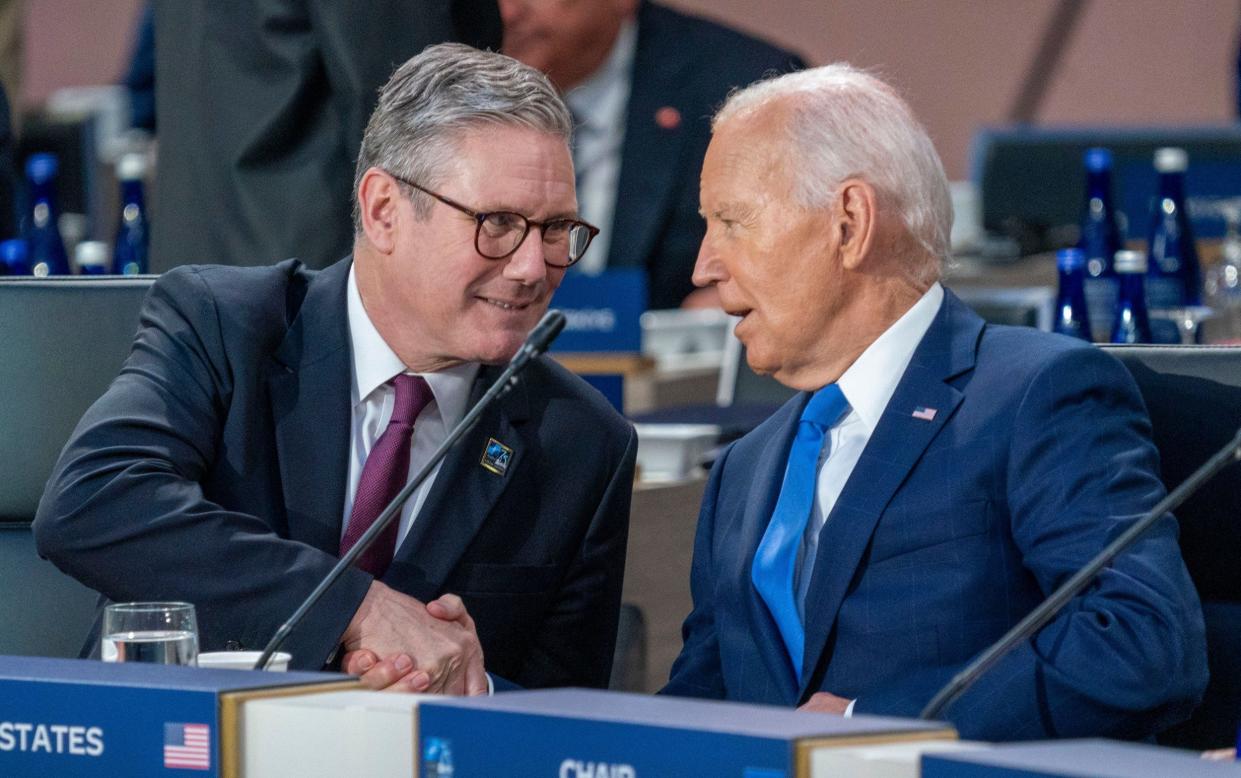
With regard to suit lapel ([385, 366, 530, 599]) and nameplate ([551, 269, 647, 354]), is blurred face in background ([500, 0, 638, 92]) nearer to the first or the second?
nameplate ([551, 269, 647, 354])

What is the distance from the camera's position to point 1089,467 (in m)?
1.70

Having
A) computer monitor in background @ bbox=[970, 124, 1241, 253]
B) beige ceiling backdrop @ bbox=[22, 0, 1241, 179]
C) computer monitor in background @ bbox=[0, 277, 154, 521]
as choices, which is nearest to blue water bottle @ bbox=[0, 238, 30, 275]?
computer monitor in background @ bbox=[0, 277, 154, 521]

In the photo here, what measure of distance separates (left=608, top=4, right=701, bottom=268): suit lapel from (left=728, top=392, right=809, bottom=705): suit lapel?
262 cm

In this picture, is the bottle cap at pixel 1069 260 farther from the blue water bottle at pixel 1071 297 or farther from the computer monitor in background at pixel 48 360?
the computer monitor in background at pixel 48 360

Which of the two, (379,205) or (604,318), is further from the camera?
(604,318)

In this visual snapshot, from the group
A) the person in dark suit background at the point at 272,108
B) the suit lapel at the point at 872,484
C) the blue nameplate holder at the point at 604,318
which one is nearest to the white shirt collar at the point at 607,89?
the blue nameplate holder at the point at 604,318

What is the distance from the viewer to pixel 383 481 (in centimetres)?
209

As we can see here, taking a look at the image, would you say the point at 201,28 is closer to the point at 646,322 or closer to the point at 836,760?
the point at 646,322

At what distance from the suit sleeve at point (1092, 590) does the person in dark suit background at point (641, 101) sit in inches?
115

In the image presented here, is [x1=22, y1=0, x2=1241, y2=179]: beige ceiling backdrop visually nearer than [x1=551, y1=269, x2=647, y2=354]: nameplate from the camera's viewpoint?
No

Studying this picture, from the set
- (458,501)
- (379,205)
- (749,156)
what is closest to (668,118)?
(379,205)

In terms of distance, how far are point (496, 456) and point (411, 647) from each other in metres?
0.38

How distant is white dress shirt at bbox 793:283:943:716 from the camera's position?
1.91 m

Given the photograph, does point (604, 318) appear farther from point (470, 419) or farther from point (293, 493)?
point (470, 419)
